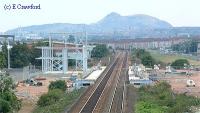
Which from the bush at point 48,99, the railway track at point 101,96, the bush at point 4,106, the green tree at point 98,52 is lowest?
the green tree at point 98,52

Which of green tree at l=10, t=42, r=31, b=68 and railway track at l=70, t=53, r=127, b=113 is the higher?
green tree at l=10, t=42, r=31, b=68

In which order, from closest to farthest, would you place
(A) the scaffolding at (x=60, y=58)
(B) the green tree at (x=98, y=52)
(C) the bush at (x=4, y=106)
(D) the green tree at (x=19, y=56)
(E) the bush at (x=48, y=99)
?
(C) the bush at (x=4, y=106) < (E) the bush at (x=48, y=99) < (A) the scaffolding at (x=60, y=58) < (D) the green tree at (x=19, y=56) < (B) the green tree at (x=98, y=52)

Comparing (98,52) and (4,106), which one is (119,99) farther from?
(98,52)

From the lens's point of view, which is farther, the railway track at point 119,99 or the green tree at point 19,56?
the green tree at point 19,56

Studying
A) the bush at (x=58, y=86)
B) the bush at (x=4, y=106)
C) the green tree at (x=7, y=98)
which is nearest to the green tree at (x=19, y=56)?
the bush at (x=58, y=86)

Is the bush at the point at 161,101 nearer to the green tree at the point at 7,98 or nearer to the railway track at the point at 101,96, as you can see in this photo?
the railway track at the point at 101,96

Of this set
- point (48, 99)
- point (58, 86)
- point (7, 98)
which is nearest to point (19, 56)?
point (58, 86)

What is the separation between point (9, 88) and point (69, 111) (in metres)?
3.46

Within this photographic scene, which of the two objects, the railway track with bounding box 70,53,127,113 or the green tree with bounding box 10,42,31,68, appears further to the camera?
the green tree with bounding box 10,42,31,68

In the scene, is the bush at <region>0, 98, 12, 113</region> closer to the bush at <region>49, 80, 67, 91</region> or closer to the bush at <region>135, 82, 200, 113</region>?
the bush at <region>135, 82, 200, 113</region>

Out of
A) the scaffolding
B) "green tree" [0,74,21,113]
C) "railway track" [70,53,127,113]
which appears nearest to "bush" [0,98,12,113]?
"green tree" [0,74,21,113]

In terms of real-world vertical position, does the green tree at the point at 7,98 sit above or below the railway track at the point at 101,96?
above

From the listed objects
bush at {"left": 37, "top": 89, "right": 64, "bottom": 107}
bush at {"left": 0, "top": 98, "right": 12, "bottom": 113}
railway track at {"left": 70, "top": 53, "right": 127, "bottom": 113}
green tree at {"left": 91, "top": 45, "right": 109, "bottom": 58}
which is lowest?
green tree at {"left": 91, "top": 45, "right": 109, "bottom": 58}

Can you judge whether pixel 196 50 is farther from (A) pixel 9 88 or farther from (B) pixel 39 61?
(A) pixel 9 88
